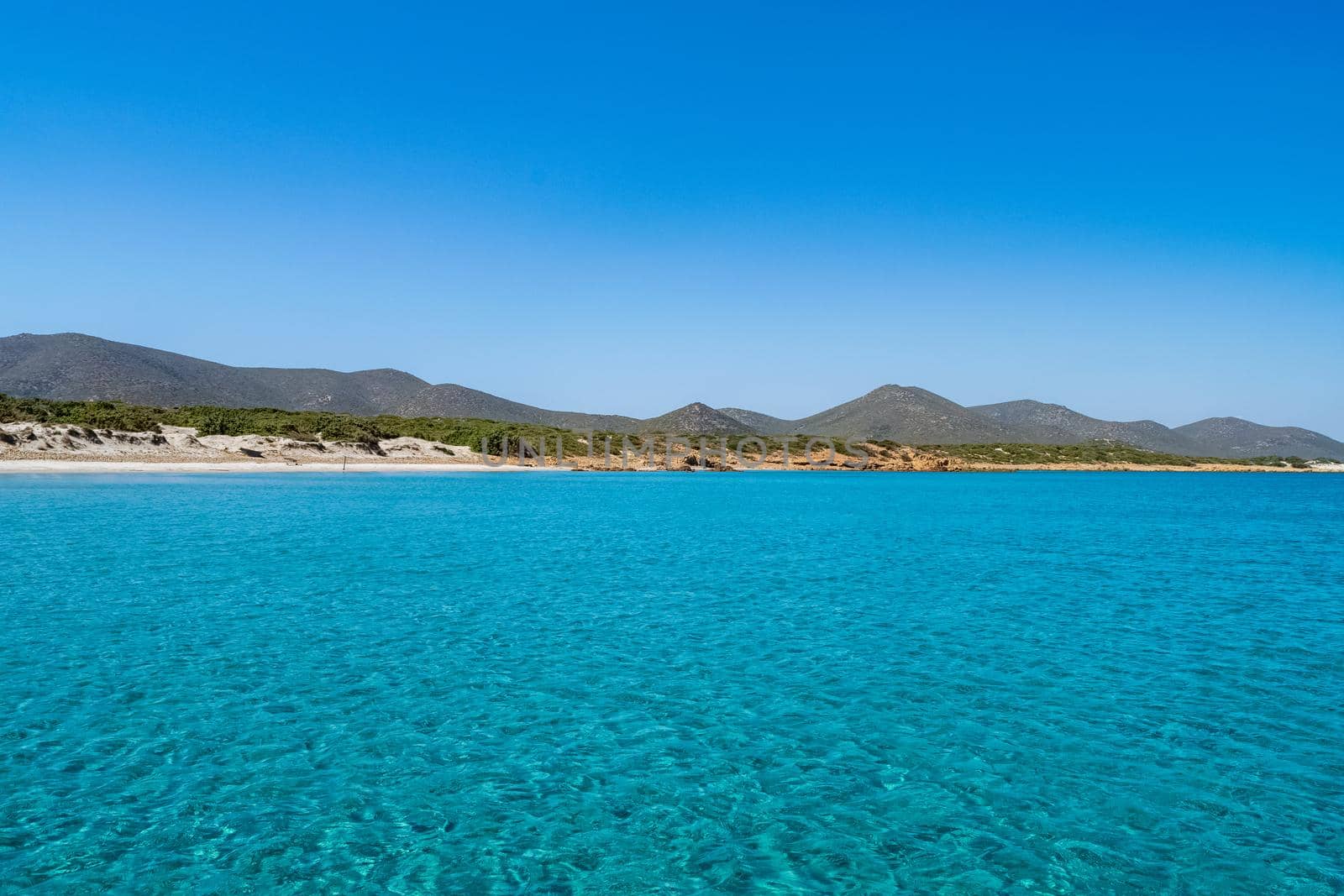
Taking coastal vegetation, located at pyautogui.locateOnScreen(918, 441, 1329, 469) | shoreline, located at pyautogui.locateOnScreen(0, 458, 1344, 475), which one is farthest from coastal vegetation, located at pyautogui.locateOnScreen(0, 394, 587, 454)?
coastal vegetation, located at pyautogui.locateOnScreen(918, 441, 1329, 469)

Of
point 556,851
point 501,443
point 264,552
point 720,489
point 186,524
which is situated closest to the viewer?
point 556,851

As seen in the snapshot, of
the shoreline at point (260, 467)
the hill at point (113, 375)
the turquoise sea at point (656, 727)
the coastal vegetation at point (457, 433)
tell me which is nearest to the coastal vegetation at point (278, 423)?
the coastal vegetation at point (457, 433)

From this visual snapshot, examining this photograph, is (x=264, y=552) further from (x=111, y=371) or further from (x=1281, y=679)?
(x=111, y=371)

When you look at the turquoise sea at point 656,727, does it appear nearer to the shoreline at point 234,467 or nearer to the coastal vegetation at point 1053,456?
the shoreline at point 234,467

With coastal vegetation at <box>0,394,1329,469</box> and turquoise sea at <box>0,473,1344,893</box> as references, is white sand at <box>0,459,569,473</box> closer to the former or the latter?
coastal vegetation at <box>0,394,1329,469</box>

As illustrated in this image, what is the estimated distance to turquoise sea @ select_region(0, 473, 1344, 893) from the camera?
7758 millimetres

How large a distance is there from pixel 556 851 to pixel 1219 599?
74.4 ft

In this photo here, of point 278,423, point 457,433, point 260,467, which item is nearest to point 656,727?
point 260,467

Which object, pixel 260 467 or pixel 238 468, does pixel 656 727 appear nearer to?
pixel 238 468

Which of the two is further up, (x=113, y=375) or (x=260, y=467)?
(x=113, y=375)

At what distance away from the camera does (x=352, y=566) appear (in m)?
25.2

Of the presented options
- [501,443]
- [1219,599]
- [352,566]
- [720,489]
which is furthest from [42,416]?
[1219,599]

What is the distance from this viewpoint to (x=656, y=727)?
1146 centimetres

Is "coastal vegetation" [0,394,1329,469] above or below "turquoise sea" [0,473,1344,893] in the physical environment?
above
